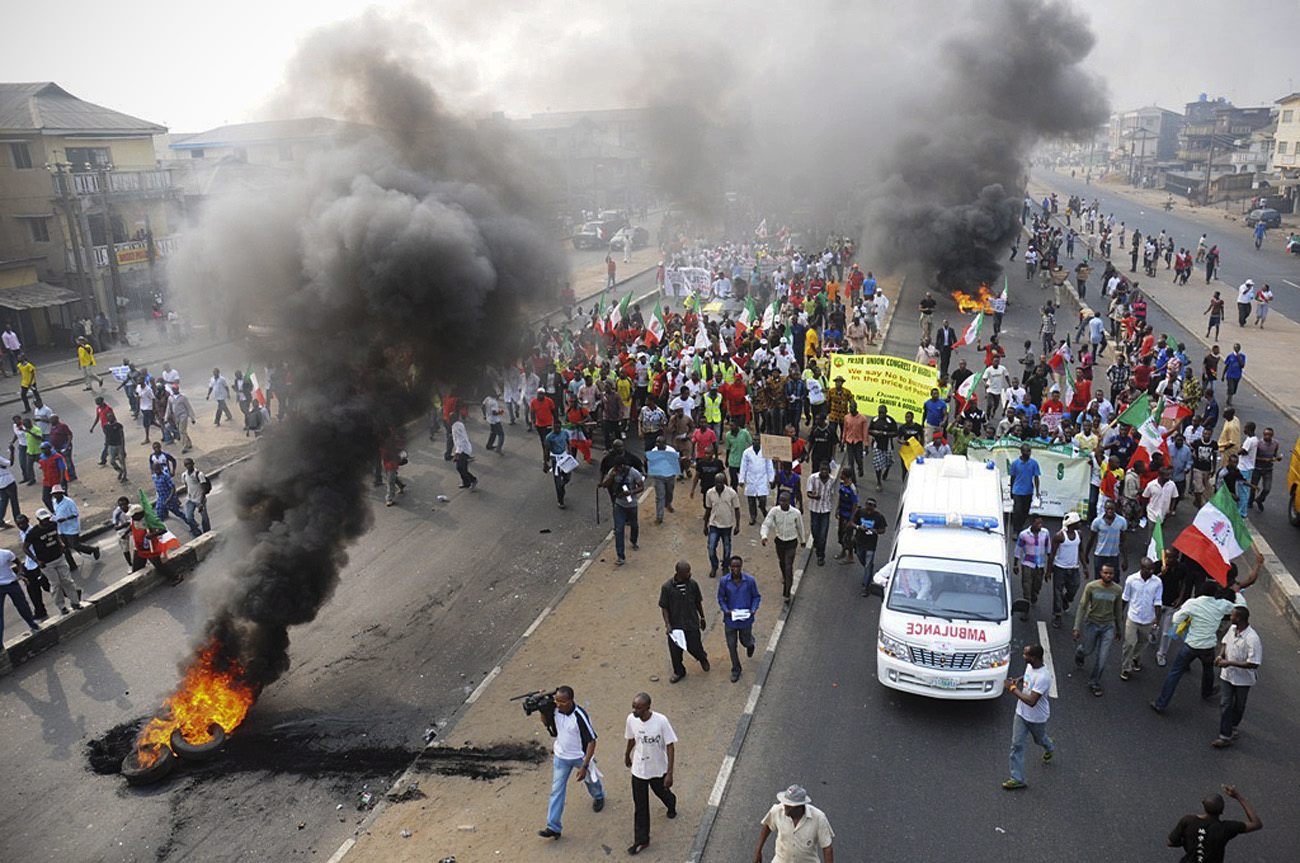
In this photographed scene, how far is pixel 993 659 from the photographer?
8867 millimetres

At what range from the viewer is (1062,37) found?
41.8 m

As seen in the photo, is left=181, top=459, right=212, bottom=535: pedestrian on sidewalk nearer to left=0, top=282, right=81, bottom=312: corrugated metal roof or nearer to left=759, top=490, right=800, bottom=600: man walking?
left=759, top=490, right=800, bottom=600: man walking

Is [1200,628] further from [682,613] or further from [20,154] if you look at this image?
[20,154]

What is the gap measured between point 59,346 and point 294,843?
29.8 metres

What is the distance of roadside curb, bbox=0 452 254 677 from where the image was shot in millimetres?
11134

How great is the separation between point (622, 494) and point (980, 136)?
31.2 m

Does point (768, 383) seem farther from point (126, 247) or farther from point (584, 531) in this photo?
point (126, 247)

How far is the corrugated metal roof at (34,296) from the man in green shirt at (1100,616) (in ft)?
Result: 103

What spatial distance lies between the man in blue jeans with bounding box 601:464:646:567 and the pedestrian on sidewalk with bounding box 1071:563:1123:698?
18.4ft

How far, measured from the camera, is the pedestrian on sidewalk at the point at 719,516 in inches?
469

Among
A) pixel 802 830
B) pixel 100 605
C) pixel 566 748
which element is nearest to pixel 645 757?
pixel 566 748

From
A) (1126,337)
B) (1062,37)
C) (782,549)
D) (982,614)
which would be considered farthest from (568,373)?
(1062,37)

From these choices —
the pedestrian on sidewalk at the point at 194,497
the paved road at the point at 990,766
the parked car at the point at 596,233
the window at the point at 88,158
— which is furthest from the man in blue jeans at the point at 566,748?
the parked car at the point at 596,233

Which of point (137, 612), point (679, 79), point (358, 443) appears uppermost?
point (679, 79)
